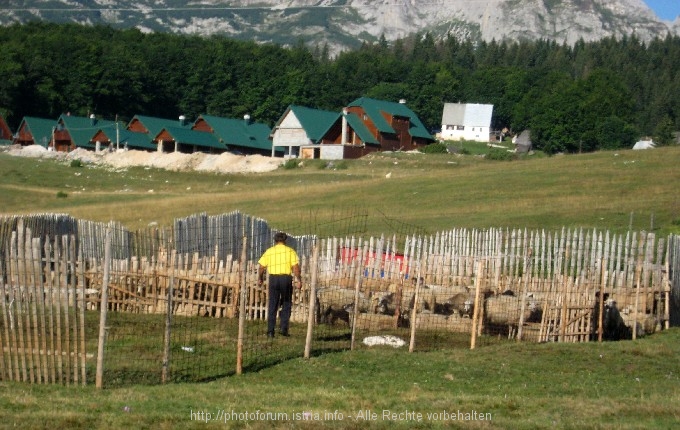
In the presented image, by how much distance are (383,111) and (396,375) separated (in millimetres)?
87695

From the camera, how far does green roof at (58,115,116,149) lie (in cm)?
10012

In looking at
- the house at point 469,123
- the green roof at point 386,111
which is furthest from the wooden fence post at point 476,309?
the house at point 469,123

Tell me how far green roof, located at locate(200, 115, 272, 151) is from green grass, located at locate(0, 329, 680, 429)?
85.8 metres

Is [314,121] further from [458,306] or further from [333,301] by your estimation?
[333,301]

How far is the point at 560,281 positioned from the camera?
2023cm

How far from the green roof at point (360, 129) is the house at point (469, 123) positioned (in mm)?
45535

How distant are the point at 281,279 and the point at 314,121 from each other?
82.0 metres

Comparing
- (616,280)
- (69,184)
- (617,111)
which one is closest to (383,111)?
(617,111)

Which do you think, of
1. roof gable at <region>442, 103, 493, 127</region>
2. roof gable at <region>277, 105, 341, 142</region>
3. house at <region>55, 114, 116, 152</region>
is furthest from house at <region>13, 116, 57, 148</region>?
roof gable at <region>442, 103, 493, 127</region>

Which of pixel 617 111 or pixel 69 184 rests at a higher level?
pixel 617 111

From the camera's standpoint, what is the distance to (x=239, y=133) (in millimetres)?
104562

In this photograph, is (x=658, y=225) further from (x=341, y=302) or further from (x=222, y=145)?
(x=222, y=145)

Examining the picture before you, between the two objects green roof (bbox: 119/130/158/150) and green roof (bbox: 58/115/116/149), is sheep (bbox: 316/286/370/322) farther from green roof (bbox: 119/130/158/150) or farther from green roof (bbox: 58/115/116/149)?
green roof (bbox: 58/115/116/149)

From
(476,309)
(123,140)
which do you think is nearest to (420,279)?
(476,309)
